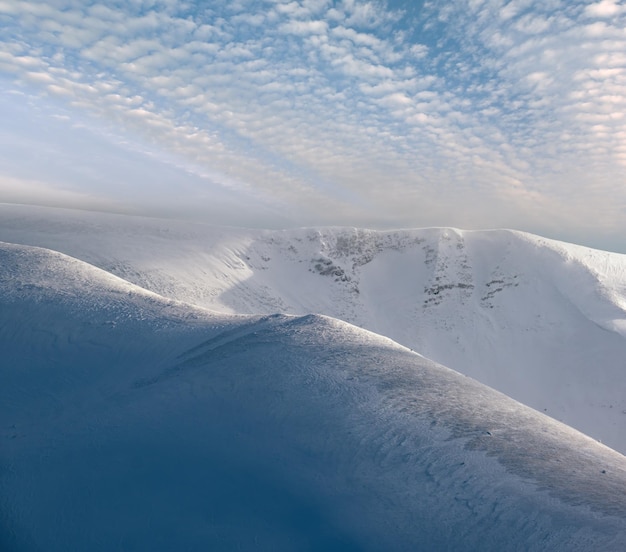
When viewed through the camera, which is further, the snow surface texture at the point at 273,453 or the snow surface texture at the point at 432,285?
the snow surface texture at the point at 432,285

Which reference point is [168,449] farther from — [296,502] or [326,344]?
[326,344]

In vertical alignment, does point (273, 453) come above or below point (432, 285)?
below

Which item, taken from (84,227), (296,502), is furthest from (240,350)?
(84,227)

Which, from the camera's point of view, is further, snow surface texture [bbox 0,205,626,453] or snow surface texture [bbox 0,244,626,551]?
snow surface texture [bbox 0,205,626,453]
